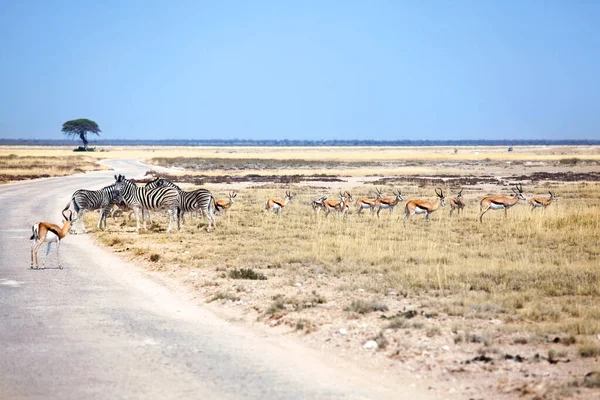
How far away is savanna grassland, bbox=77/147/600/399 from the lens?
28.3ft

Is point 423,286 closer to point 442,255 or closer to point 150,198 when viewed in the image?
point 442,255

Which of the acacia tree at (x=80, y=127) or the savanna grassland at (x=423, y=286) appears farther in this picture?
the acacia tree at (x=80, y=127)

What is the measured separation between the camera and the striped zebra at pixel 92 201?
23.8 meters

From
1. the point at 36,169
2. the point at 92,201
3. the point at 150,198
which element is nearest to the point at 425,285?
the point at 150,198

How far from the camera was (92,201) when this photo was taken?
945 inches

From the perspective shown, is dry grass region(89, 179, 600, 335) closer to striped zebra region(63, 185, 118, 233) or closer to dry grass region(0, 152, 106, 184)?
striped zebra region(63, 185, 118, 233)

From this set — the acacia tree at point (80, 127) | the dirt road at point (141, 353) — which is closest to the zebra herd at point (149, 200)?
the dirt road at point (141, 353)

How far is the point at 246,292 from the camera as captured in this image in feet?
42.9

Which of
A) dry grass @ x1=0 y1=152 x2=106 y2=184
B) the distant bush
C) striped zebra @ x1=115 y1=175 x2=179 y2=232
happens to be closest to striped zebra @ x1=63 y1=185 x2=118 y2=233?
striped zebra @ x1=115 y1=175 x2=179 y2=232

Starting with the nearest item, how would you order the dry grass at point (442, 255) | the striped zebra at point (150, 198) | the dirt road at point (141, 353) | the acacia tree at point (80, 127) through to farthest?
the dirt road at point (141, 353), the dry grass at point (442, 255), the striped zebra at point (150, 198), the acacia tree at point (80, 127)

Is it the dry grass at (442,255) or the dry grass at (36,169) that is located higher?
the dry grass at (442,255)

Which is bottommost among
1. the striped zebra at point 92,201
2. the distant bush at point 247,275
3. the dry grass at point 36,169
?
the dry grass at point 36,169

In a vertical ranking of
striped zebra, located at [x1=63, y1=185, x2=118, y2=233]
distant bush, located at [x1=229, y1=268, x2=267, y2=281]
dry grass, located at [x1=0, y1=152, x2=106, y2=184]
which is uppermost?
striped zebra, located at [x1=63, y1=185, x2=118, y2=233]

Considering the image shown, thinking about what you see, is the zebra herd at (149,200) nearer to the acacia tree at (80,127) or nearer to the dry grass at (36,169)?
the dry grass at (36,169)
